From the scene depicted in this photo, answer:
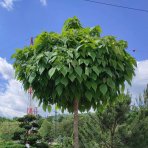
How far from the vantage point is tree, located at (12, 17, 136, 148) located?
3.62 metres

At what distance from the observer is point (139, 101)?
13.6 metres

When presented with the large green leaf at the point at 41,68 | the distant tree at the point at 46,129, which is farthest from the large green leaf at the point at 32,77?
the distant tree at the point at 46,129

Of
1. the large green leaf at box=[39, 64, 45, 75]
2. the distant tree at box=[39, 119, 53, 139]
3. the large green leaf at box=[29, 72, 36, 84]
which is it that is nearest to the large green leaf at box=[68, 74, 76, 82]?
the large green leaf at box=[39, 64, 45, 75]

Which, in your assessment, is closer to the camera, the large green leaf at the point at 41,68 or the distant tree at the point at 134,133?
the large green leaf at the point at 41,68

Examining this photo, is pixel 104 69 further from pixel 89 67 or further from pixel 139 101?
pixel 139 101

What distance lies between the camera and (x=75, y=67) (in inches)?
141

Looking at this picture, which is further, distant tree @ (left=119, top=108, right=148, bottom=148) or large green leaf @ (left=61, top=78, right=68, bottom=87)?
distant tree @ (left=119, top=108, right=148, bottom=148)

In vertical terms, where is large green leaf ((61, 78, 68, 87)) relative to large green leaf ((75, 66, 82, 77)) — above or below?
below

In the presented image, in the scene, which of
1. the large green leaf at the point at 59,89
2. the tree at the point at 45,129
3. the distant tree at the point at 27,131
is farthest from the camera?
the tree at the point at 45,129

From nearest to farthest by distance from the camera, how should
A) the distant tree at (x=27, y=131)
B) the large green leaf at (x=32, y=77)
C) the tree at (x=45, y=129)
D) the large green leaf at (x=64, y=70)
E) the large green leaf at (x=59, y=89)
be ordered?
the large green leaf at (x=64, y=70) < the large green leaf at (x=59, y=89) < the large green leaf at (x=32, y=77) < the distant tree at (x=27, y=131) < the tree at (x=45, y=129)

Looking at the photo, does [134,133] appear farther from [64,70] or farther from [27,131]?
[27,131]

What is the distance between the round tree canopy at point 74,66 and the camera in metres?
3.62

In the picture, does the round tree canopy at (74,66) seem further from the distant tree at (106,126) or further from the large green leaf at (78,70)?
the distant tree at (106,126)

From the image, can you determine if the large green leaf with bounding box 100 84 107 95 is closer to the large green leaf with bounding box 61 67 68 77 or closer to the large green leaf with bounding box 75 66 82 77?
the large green leaf with bounding box 75 66 82 77
